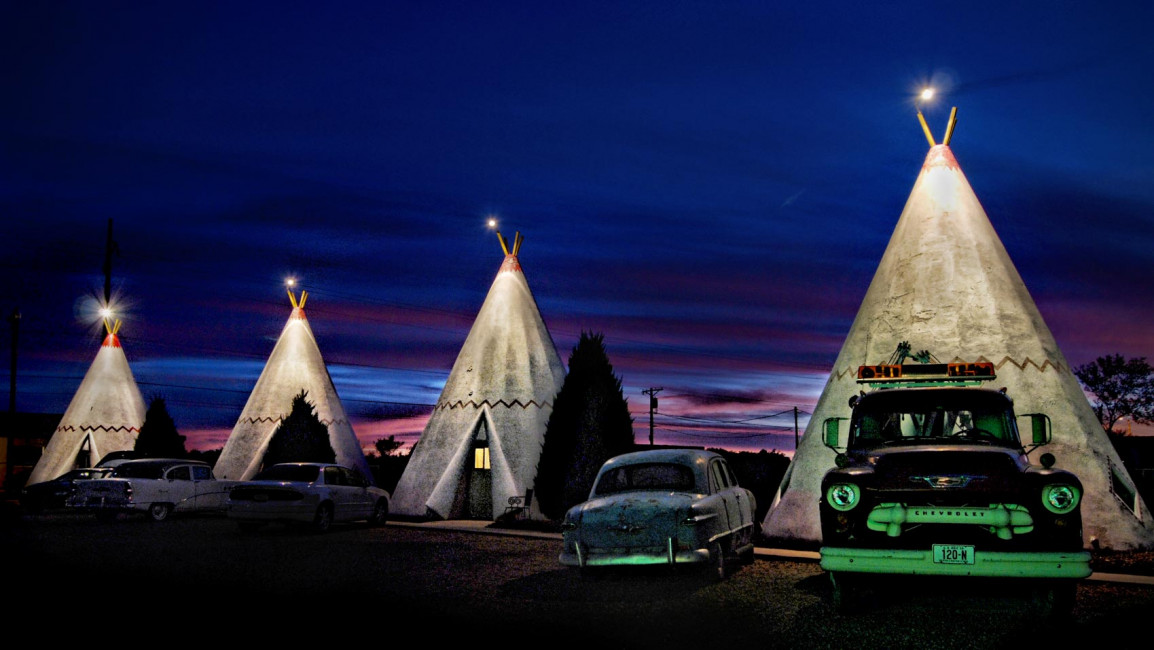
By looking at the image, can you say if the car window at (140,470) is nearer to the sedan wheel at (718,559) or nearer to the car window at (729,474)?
the car window at (729,474)

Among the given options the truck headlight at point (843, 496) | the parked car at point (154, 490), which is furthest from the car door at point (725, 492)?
the parked car at point (154, 490)

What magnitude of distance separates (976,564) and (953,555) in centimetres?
15

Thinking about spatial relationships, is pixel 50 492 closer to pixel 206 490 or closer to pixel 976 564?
pixel 206 490

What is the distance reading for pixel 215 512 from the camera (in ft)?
65.8

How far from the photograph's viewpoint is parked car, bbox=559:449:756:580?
325 inches

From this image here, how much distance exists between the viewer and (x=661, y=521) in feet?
27.4

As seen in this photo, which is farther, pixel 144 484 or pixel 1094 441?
pixel 144 484

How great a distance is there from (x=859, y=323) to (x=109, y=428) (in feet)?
77.6

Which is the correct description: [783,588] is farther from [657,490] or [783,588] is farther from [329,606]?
[329,606]

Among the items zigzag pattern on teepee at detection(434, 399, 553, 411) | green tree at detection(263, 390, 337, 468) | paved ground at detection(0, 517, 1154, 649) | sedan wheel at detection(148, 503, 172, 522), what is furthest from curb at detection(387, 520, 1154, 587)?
sedan wheel at detection(148, 503, 172, 522)

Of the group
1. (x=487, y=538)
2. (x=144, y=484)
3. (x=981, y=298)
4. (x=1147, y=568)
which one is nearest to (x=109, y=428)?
(x=144, y=484)

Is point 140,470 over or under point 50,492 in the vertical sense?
over

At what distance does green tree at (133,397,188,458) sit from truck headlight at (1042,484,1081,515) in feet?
77.3

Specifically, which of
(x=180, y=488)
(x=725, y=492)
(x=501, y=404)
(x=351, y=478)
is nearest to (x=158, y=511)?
(x=180, y=488)
